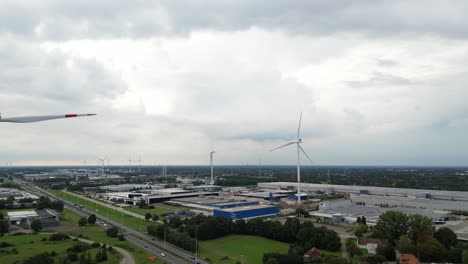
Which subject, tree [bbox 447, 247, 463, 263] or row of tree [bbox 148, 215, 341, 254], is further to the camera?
row of tree [bbox 148, 215, 341, 254]

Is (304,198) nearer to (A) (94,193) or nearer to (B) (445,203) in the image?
(B) (445,203)

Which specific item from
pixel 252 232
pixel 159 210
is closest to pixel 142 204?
pixel 159 210

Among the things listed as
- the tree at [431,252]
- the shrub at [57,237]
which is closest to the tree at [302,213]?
the tree at [431,252]

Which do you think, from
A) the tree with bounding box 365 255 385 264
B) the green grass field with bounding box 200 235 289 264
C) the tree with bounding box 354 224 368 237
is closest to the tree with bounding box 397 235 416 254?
A: the tree with bounding box 365 255 385 264

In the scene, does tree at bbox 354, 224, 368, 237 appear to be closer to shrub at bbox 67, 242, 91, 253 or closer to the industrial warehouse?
the industrial warehouse

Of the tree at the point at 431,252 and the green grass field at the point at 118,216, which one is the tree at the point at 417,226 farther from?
the green grass field at the point at 118,216

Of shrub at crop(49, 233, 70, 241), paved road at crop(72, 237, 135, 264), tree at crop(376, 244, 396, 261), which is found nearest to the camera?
tree at crop(376, 244, 396, 261)
